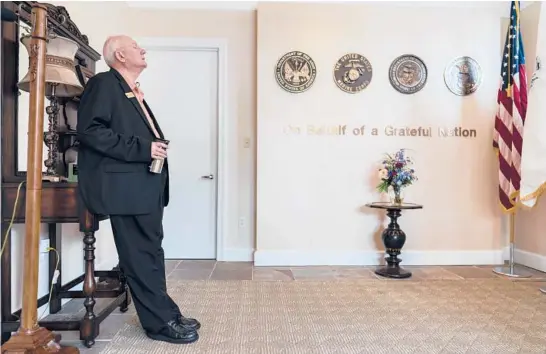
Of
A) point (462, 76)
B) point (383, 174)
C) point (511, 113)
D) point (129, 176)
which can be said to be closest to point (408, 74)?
point (462, 76)

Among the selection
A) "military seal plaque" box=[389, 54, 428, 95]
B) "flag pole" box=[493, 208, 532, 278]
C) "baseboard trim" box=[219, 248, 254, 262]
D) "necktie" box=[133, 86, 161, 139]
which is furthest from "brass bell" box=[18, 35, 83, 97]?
"flag pole" box=[493, 208, 532, 278]

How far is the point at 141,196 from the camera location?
174 centimetres

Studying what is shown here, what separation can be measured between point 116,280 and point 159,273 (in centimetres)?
100

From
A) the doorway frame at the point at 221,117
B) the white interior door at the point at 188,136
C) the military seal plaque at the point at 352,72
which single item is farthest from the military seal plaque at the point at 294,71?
the white interior door at the point at 188,136

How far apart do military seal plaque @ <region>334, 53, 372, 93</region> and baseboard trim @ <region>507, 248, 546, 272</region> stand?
7.88ft

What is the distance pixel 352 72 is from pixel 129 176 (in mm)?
2672

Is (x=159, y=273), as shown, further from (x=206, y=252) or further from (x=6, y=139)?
(x=206, y=252)

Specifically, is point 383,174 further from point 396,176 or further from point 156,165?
point 156,165

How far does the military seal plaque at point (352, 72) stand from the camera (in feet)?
12.0

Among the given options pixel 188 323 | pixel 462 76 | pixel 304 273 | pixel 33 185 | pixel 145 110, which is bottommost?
pixel 304 273

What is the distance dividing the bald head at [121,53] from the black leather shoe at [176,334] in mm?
1328

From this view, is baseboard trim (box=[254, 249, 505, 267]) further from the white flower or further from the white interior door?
the white flower

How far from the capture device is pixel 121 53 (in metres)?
1.79

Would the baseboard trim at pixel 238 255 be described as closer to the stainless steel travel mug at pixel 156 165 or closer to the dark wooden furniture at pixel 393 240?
the dark wooden furniture at pixel 393 240
